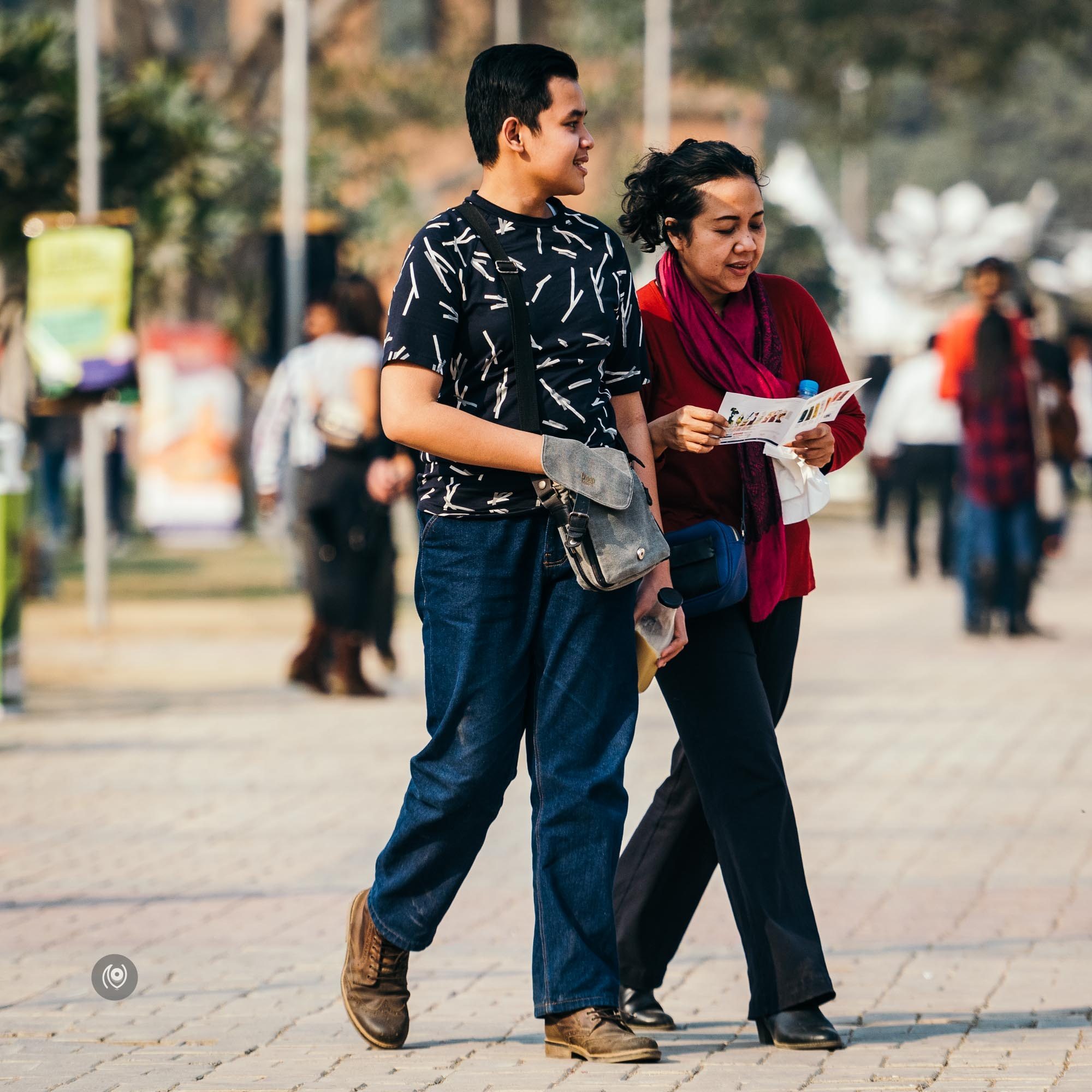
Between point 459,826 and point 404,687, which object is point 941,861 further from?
point 404,687

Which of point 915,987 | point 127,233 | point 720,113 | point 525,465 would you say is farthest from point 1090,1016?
point 720,113

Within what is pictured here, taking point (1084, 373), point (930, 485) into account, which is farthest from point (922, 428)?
point (1084, 373)

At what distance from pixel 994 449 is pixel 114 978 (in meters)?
8.44

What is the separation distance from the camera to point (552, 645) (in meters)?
4.27

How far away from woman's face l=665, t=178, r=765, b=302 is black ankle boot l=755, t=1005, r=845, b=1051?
1442mm

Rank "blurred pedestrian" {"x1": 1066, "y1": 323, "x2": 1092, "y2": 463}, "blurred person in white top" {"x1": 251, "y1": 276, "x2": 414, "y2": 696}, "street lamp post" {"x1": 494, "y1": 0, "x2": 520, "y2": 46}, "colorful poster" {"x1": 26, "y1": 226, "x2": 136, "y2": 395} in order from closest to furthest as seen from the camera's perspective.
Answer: "blurred person in white top" {"x1": 251, "y1": 276, "x2": 414, "y2": 696}
"colorful poster" {"x1": 26, "y1": 226, "x2": 136, "y2": 395}
"blurred pedestrian" {"x1": 1066, "y1": 323, "x2": 1092, "y2": 463}
"street lamp post" {"x1": 494, "y1": 0, "x2": 520, "y2": 46}

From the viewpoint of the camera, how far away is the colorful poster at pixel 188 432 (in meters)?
20.1

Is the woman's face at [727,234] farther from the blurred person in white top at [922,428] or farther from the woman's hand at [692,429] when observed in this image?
the blurred person in white top at [922,428]

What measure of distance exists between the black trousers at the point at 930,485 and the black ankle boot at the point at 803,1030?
11.8m

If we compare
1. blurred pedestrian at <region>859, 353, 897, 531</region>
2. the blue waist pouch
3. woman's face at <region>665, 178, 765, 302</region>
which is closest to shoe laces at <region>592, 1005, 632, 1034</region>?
the blue waist pouch

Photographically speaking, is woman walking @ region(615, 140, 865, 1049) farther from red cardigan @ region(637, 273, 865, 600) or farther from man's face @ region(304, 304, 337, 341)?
man's face @ region(304, 304, 337, 341)

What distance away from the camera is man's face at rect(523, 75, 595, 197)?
13.8 ft

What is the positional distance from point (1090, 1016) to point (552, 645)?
146 centimetres

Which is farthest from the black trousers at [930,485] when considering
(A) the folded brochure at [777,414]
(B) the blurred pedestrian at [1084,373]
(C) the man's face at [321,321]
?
(A) the folded brochure at [777,414]
